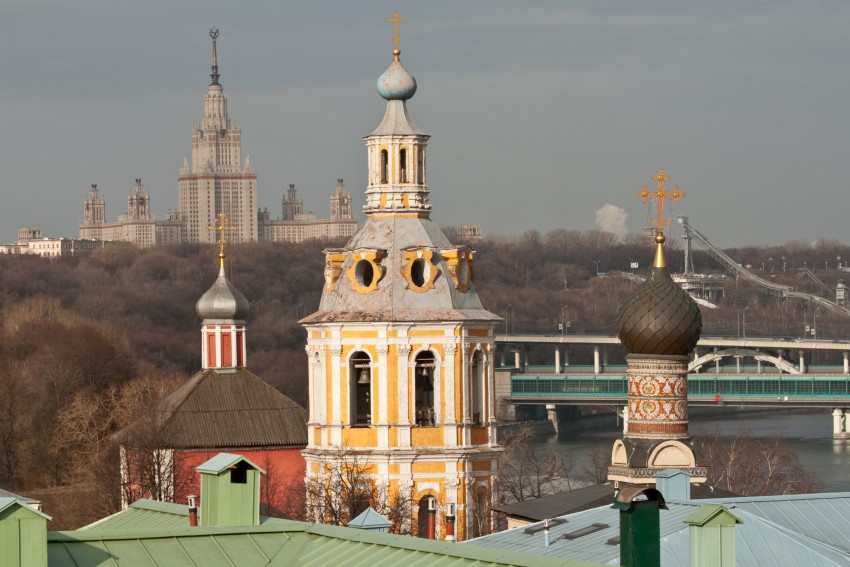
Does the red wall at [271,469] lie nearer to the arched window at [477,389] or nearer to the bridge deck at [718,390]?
the arched window at [477,389]

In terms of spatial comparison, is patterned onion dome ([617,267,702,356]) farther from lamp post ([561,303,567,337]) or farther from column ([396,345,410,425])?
lamp post ([561,303,567,337])

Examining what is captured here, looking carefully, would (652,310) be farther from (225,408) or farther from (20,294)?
(20,294)

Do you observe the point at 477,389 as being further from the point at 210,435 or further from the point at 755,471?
the point at 755,471

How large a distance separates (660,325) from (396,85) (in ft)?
21.5

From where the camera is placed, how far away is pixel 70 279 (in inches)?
4766

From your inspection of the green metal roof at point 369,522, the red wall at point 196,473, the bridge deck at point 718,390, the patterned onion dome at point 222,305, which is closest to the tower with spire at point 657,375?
the green metal roof at point 369,522

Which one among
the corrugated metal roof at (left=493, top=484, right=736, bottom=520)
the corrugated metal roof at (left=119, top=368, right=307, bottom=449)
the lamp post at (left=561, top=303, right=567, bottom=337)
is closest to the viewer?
the corrugated metal roof at (left=493, top=484, right=736, bottom=520)

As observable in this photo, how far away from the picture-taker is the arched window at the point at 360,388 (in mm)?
29125

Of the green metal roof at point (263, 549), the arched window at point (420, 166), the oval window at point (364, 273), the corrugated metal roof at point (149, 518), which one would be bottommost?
the corrugated metal roof at point (149, 518)

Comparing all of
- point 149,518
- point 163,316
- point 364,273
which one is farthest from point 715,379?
point 149,518

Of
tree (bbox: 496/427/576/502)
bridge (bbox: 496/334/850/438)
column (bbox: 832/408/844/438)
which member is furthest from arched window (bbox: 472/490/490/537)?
column (bbox: 832/408/844/438)

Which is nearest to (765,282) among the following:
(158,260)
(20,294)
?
(158,260)

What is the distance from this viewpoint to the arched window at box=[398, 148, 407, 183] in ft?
98.4

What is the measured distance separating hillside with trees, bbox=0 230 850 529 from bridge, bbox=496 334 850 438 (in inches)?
175
